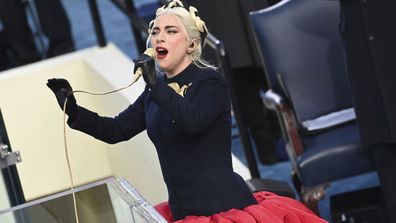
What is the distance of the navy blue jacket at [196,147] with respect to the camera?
3.46 m

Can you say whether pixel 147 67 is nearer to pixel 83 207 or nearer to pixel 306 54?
pixel 83 207

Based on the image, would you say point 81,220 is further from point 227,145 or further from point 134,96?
point 134,96

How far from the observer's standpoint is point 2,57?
25.3ft

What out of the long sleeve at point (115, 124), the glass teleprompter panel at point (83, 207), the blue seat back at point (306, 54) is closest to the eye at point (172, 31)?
the long sleeve at point (115, 124)

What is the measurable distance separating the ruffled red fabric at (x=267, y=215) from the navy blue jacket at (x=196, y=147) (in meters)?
0.03

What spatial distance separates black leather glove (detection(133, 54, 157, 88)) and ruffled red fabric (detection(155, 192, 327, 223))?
0.50m

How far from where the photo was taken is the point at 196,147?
3486 mm

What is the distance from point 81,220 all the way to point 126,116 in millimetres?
535

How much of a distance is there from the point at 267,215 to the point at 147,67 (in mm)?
617

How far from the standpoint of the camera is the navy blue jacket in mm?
3463

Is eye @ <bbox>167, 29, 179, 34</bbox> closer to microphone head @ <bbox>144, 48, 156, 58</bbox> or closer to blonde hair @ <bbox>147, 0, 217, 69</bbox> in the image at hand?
blonde hair @ <bbox>147, 0, 217, 69</bbox>

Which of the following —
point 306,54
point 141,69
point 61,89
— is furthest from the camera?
point 306,54

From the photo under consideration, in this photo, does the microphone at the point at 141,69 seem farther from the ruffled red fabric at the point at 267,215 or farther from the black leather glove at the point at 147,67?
the ruffled red fabric at the point at 267,215

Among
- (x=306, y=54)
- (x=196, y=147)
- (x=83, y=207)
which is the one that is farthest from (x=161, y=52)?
(x=306, y=54)
